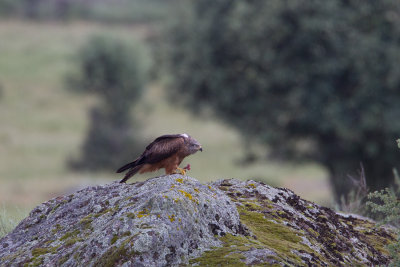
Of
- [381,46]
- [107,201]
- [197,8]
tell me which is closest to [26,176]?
[197,8]

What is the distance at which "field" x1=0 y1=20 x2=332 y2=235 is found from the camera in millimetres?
33656

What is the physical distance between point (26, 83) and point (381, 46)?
4110 cm

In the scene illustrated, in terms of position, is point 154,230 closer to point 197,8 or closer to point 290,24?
point 290,24

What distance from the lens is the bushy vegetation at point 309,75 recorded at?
71.6 feet

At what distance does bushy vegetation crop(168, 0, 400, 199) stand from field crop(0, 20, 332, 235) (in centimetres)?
230

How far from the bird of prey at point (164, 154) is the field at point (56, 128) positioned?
63.7 ft

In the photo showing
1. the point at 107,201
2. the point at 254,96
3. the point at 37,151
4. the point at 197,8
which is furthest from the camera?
the point at 37,151

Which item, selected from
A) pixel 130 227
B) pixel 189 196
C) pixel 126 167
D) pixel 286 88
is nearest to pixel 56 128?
pixel 286 88

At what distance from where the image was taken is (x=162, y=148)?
668 cm

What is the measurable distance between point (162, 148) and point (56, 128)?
144ft

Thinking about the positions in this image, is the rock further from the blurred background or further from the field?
the field

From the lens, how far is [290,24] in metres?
22.9

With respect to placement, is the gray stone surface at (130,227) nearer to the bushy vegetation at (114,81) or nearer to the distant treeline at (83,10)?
the bushy vegetation at (114,81)

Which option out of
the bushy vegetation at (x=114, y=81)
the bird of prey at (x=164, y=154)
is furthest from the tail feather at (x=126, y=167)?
the bushy vegetation at (x=114, y=81)
